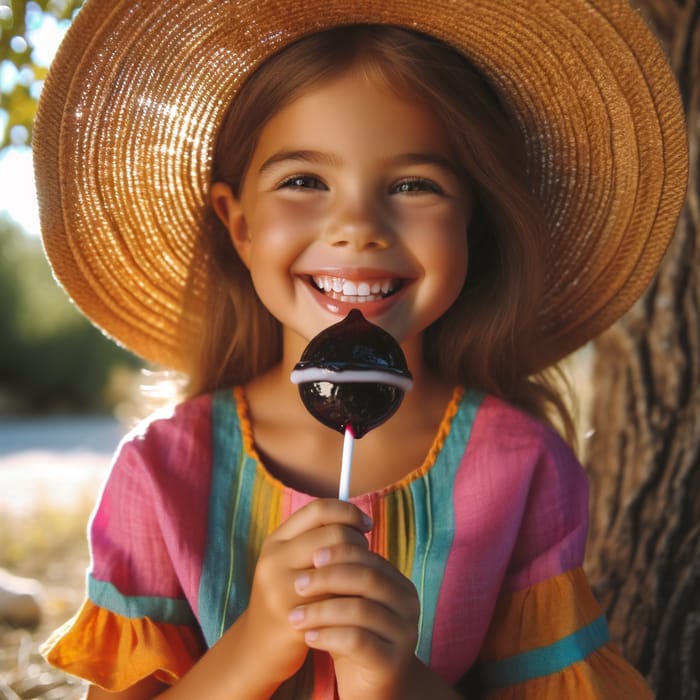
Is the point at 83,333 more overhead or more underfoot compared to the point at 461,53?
more overhead

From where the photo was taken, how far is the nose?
1.78 metres

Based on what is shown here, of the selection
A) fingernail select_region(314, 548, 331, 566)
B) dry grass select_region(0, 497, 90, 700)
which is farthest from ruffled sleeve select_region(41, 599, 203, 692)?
dry grass select_region(0, 497, 90, 700)

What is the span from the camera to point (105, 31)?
74.3 inches

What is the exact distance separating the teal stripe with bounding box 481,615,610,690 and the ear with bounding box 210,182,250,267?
0.98 m

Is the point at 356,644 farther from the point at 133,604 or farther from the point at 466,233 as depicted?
the point at 466,233

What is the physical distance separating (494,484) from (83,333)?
11578mm

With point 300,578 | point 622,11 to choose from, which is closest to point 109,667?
point 300,578

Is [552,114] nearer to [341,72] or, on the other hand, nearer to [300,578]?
[341,72]

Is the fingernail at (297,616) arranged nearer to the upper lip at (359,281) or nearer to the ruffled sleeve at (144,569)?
the ruffled sleeve at (144,569)

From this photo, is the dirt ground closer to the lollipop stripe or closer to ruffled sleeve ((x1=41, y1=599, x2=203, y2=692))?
ruffled sleeve ((x1=41, y1=599, x2=203, y2=692))

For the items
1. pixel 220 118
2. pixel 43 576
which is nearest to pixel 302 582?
pixel 220 118

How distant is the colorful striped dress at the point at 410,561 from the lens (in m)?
1.88

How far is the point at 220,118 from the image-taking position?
83.8 inches

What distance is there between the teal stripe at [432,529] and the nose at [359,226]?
49 cm
